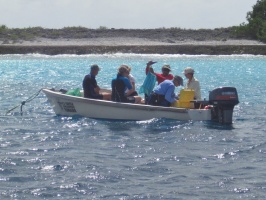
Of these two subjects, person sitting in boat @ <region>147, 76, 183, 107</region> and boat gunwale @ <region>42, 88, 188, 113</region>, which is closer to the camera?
boat gunwale @ <region>42, 88, 188, 113</region>

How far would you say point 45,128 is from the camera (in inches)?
632

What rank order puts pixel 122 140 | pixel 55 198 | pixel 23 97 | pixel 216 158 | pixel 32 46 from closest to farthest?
pixel 55 198 → pixel 216 158 → pixel 122 140 → pixel 23 97 → pixel 32 46

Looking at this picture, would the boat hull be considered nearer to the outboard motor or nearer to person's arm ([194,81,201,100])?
the outboard motor

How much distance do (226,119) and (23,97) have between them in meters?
10.3

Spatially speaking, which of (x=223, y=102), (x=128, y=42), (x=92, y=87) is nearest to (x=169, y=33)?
(x=128, y=42)

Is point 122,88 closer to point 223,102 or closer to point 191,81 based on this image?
point 191,81

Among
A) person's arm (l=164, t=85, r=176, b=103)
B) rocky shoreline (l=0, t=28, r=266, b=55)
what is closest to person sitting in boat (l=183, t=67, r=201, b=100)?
person's arm (l=164, t=85, r=176, b=103)

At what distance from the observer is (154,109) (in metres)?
16.4

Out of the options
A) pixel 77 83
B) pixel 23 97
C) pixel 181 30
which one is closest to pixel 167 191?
pixel 23 97

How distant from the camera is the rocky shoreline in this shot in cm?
6397

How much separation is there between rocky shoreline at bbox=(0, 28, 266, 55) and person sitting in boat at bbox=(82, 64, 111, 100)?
45851 mm

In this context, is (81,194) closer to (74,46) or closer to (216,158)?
(216,158)

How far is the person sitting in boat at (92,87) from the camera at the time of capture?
17.1 m

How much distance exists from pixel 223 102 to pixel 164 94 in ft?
4.36
